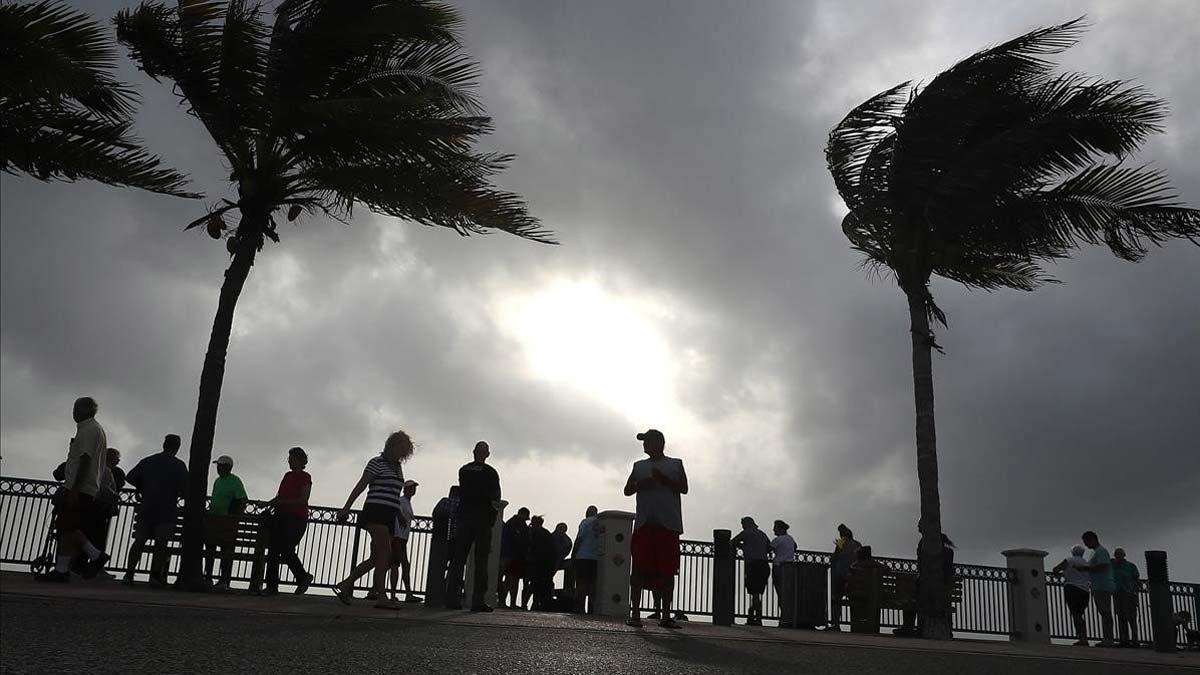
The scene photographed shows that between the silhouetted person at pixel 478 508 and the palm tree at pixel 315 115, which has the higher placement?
the palm tree at pixel 315 115

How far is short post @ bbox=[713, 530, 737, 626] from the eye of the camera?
13.2 metres

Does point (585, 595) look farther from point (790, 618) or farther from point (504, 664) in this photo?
point (504, 664)

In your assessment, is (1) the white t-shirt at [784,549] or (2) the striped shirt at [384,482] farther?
(1) the white t-shirt at [784,549]

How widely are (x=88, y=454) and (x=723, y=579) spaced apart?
7937mm

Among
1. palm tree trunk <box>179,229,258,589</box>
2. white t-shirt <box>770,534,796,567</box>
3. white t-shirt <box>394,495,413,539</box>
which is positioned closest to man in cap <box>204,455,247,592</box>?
palm tree trunk <box>179,229,258,589</box>

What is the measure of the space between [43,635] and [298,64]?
27.3ft

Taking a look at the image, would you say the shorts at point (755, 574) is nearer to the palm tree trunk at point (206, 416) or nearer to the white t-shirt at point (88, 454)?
the palm tree trunk at point (206, 416)

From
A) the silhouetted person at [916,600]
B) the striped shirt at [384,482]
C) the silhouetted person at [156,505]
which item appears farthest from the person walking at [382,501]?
the silhouetted person at [916,600]

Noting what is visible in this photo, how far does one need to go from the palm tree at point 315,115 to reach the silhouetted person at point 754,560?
624 cm

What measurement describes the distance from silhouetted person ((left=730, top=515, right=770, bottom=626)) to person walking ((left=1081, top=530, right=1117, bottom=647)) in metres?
5.04

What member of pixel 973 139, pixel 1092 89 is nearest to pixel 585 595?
pixel 973 139

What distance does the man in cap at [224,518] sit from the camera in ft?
37.3

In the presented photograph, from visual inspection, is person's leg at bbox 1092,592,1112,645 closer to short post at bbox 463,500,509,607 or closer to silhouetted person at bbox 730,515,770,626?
silhouetted person at bbox 730,515,770,626

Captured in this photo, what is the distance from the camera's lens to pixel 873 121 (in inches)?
636
